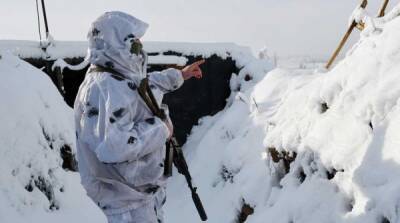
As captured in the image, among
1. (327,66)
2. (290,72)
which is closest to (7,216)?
(327,66)

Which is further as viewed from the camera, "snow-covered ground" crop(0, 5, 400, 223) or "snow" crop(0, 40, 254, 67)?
"snow" crop(0, 40, 254, 67)

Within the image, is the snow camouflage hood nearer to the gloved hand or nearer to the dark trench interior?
the gloved hand

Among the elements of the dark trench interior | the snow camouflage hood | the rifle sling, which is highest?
the snow camouflage hood

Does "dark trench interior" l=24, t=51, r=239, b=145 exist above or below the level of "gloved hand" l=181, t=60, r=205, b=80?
below

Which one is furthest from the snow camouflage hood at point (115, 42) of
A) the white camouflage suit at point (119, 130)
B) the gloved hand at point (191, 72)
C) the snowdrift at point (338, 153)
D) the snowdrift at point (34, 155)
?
the snowdrift at point (34, 155)

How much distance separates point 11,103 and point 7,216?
1.55m

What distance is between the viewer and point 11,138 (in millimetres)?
5148

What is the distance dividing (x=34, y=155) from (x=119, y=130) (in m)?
2.87

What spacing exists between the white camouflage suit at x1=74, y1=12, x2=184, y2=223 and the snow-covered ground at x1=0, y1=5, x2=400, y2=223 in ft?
5.28

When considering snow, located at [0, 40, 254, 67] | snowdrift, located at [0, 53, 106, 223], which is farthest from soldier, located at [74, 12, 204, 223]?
snow, located at [0, 40, 254, 67]

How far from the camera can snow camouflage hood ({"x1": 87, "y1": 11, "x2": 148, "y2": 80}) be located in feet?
10.1

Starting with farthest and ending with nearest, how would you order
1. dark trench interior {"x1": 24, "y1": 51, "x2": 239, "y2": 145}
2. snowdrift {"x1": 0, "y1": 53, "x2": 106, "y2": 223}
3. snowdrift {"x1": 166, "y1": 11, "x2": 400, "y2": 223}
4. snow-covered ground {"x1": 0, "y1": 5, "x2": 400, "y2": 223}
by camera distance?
dark trench interior {"x1": 24, "y1": 51, "x2": 239, "y2": 145}, snowdrift {"x1": 0, "y1": 53, "x2": 106, "y2": 223}, snow-covered ground {"x1": 0, "y1": 5, "x2": 400, "y2": 223}, snowdrift {"x1": 166, "y1": 11, "x2": 400, "y2": 223}

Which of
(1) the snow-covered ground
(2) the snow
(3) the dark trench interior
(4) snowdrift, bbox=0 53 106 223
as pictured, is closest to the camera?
(1) the snow-covered ground

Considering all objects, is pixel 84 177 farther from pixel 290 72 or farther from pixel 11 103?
pixel 290 72
